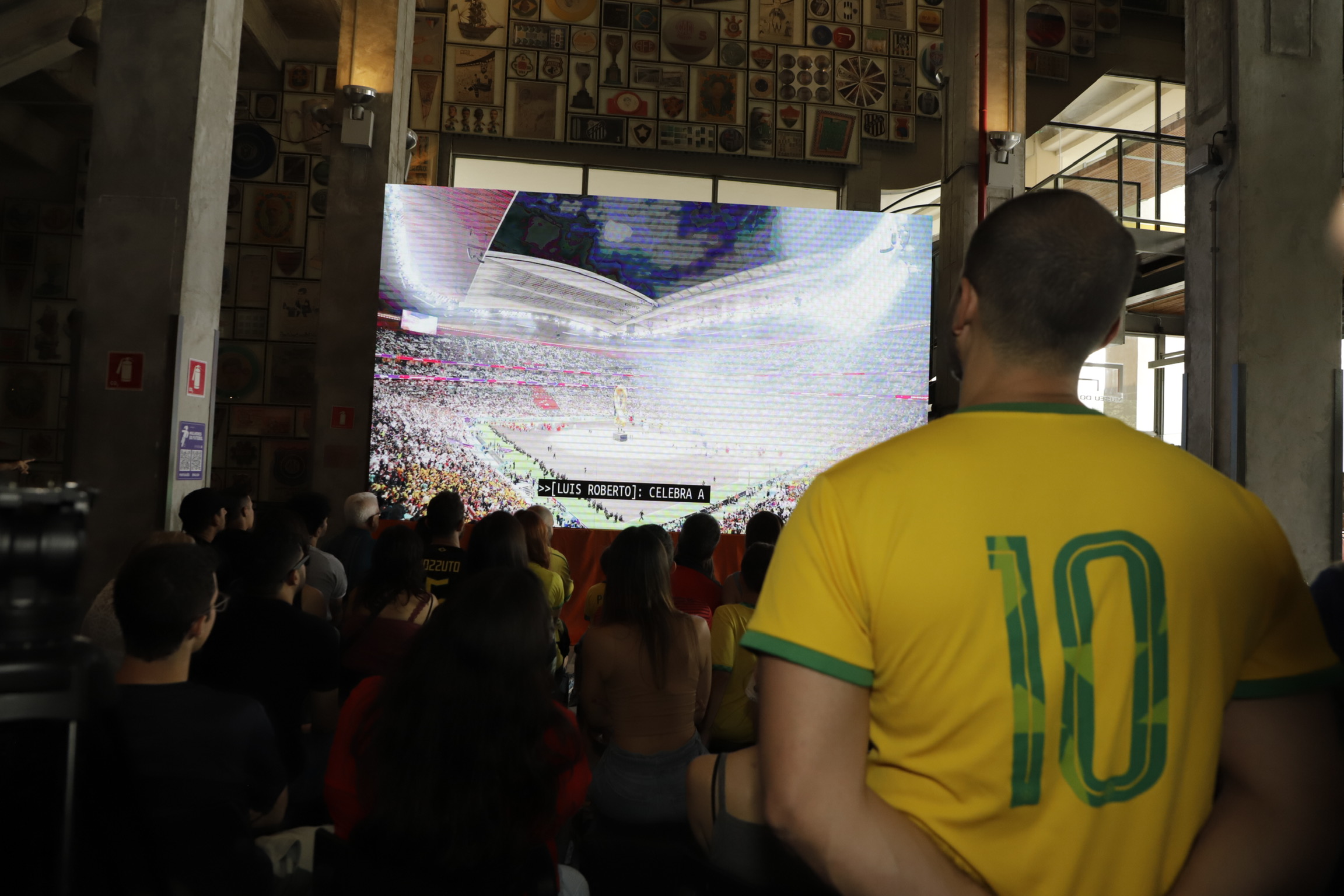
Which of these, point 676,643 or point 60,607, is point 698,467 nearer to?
point 676,643

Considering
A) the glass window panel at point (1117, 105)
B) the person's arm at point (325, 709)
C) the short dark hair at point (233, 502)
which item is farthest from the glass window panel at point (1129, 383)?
the person's arm at point (325, 709)

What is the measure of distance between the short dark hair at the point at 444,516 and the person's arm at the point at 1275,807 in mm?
3768

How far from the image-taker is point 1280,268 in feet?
18.3

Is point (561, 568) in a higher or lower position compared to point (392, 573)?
lower

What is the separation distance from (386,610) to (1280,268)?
519 centimetres

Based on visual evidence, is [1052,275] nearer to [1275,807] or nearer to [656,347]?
[1275,807]

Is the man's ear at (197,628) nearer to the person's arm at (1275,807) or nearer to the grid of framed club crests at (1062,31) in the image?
the person's arm at (1275,807)

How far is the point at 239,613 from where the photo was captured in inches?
105

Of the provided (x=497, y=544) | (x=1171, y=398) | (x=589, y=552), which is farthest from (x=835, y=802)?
(x=1171, y=398)

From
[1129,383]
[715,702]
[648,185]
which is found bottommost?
[715,702]

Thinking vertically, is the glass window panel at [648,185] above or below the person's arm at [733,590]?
above

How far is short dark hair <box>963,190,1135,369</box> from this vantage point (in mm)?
1074

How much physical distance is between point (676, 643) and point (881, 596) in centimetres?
191

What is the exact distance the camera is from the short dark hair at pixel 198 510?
4.09m
